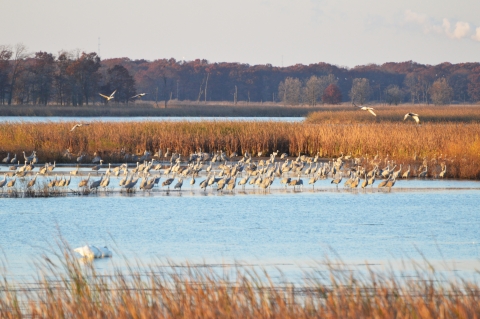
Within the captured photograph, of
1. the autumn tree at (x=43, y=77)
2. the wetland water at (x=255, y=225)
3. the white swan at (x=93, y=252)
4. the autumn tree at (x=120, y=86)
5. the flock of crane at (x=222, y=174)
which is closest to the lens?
the white swan at (x=93, y=252)

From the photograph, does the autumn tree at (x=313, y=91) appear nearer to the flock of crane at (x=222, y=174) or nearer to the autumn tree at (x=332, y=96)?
the autumn tree at (x=332, y=96)

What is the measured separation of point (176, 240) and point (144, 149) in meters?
16.5

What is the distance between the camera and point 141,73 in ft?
347

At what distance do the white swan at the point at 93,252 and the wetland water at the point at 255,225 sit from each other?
0.14 meters

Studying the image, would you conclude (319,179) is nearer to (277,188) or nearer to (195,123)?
(277,188)

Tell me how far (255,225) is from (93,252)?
12.7ft

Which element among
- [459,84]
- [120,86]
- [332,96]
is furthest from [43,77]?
[459,84]

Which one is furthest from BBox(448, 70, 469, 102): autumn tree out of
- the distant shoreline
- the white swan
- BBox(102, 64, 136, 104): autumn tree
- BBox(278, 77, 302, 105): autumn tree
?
the white swan

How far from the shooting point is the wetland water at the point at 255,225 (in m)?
10.1

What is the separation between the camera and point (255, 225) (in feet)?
41.3

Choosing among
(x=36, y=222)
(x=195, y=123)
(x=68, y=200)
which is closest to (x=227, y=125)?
(x=195, y=123)

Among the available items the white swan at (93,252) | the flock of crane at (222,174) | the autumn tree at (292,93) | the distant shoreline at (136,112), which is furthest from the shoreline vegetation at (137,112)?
the white swan at (93,252)

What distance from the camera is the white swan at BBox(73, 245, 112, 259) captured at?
9148 millimetres

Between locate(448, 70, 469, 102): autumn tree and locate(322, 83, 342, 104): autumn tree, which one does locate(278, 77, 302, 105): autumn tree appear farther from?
locate(448, 70, 469, 102): autumn tree
